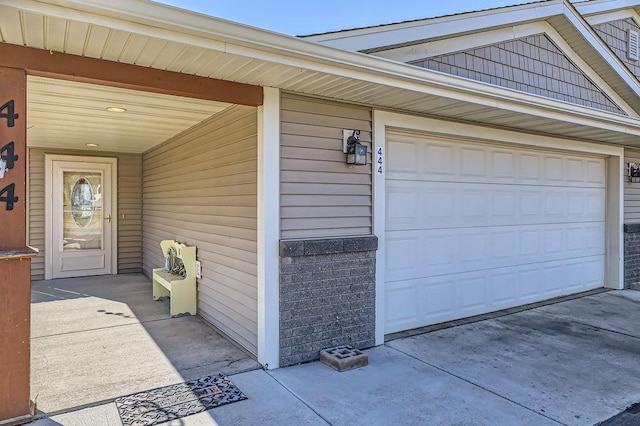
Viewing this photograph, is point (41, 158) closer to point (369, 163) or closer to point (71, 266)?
point (71, 266)

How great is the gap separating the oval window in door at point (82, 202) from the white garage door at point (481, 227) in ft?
18.9

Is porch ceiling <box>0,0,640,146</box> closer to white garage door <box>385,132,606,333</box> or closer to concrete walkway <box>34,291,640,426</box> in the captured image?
white garage door <box>385,132,606,333</box>

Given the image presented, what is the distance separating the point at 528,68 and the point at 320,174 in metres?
3.23

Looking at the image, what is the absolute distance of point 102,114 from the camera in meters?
4.43

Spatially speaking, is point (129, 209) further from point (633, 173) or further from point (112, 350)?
point (633, 173)

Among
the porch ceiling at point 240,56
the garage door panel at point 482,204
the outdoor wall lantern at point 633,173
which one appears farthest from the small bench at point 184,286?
the outdoor wall lantern at point 633,173

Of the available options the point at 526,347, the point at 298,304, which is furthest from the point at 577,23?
the point at 298,304

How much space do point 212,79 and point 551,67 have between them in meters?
4.46

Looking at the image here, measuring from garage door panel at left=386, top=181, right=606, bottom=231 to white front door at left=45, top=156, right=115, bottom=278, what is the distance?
18.4ft

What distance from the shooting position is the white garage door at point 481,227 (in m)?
4.40

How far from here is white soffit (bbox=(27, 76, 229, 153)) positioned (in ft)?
11.7

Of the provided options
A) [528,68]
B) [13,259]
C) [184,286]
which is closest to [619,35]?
[528,68]

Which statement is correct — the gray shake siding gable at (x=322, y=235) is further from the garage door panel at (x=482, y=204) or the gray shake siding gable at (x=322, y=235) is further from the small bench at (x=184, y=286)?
the small bench at (x=184, y=286)

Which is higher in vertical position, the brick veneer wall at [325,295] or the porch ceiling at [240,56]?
the porch ceiling at [240,56]
